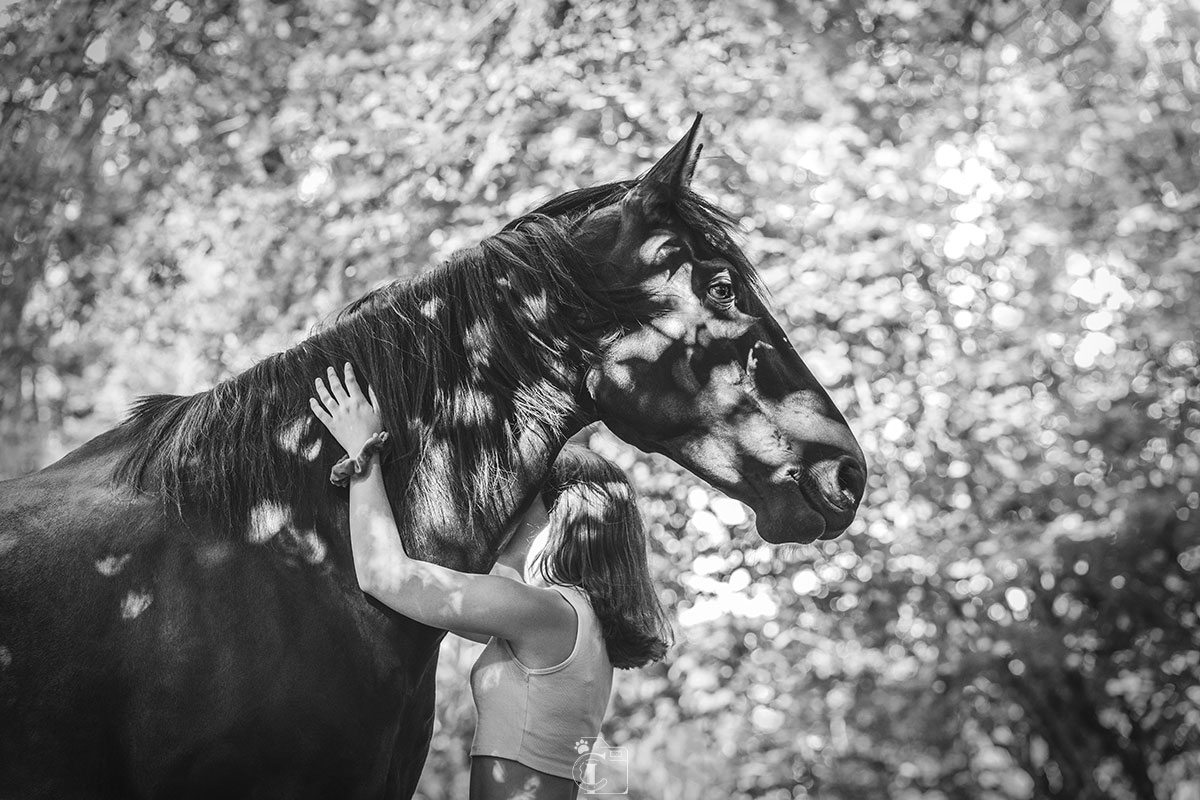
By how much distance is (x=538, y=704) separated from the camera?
2137 millimetres

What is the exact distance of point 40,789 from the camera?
167 centimetres

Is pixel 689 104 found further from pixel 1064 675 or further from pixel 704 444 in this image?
pixel 1064 675

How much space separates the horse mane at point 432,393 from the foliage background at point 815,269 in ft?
7.07

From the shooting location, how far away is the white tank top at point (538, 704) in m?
2.13

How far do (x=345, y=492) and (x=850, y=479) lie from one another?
0.99 metres

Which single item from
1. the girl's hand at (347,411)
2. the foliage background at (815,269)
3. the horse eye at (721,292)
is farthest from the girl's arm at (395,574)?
the foliage background at (815,269)

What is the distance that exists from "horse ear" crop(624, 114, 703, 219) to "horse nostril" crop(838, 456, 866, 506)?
639mm

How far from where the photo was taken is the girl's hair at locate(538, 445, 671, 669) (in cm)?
230

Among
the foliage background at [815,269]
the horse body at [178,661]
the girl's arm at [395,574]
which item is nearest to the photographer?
the horse body at [178,661]

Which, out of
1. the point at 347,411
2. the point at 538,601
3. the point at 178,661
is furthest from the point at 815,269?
the point at 178,661

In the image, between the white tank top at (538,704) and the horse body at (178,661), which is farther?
the white tank top at (538,704)

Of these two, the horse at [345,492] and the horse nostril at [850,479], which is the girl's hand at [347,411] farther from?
the horse nostril at [850,479]

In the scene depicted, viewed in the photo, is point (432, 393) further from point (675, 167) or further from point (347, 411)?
point (675, 167)

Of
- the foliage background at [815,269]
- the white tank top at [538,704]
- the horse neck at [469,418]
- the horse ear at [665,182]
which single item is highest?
the horse ear at [665,182]
